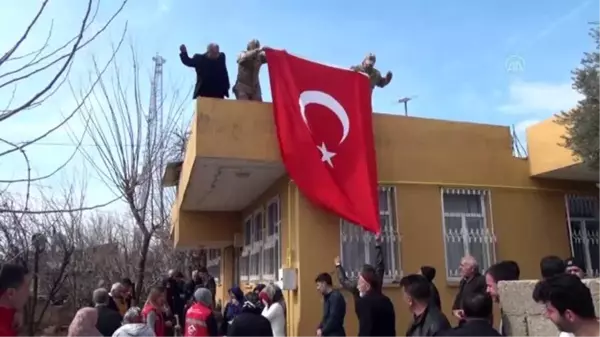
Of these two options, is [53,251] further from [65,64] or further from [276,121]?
[65,64]

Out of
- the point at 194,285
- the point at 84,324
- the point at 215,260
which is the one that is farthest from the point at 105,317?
the point at 215,260

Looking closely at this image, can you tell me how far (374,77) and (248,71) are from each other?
213cm

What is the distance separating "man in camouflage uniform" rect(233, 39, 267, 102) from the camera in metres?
9.38

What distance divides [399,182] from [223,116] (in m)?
2.94

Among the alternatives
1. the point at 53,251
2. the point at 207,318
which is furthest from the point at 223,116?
the point at 53,251

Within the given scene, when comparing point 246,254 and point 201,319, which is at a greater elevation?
point 246,254

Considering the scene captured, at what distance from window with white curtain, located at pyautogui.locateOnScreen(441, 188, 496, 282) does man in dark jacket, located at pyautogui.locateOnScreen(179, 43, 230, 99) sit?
399 cm

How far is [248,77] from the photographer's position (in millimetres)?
9477

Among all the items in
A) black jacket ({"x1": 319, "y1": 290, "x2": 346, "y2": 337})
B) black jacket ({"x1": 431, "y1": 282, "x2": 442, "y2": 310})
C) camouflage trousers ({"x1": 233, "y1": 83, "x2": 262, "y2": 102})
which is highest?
camouflage trousers ({"x1": 233, "y1": 83, "x2": 262, "y2": 102})

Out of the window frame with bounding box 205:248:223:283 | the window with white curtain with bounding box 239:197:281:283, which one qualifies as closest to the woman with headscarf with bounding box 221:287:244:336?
the window with white curtain with bounding box 239:197:281:283

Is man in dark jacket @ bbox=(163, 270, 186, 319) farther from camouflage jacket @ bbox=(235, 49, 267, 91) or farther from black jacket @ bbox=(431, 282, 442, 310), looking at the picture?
black jacket @ bbox=(431, 282, 442, 310)

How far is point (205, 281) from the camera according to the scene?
11781mm

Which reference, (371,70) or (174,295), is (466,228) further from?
(174,295)

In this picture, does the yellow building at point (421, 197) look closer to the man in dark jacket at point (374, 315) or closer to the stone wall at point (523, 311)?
the man in dark jacket at point (374, 315)
